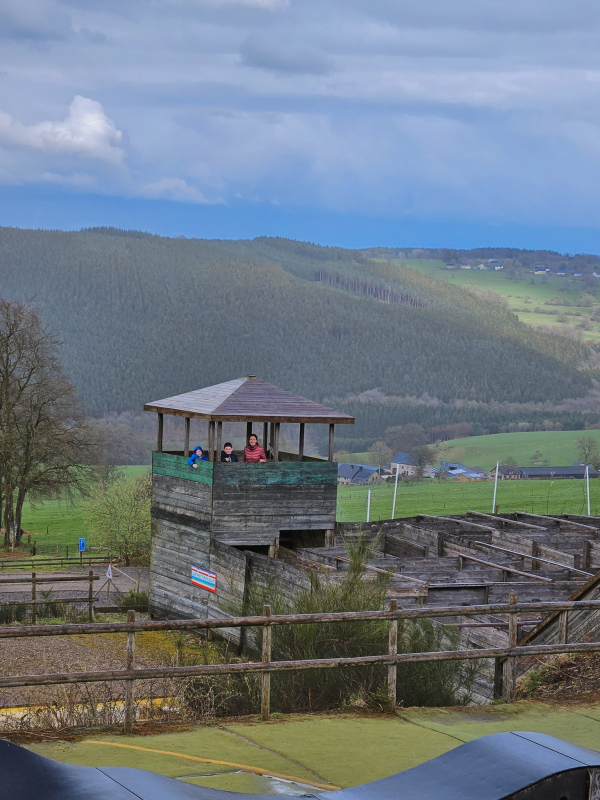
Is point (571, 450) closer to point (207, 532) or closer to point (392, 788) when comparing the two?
point (207, 532)

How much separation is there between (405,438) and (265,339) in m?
41.4

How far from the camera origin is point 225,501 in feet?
64.0

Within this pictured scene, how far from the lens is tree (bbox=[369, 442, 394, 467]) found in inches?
4530

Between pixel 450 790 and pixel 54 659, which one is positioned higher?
pixel 450 790

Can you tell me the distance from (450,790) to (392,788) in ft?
0.82

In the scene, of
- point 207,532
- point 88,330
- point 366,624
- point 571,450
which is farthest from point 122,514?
point 88,330

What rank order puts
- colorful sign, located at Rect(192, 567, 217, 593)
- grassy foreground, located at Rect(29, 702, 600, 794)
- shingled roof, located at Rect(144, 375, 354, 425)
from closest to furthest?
grassy foreground, located at Rect(29, 702, 600, 794), colorful sign, located at Rect(192, 567, 217, 593), shingled roof, located at Rect(144, 375, 354, 425)

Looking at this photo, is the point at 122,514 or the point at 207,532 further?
the point at 122,514

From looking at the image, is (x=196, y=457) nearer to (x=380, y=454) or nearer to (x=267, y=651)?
(x=267, y=651)

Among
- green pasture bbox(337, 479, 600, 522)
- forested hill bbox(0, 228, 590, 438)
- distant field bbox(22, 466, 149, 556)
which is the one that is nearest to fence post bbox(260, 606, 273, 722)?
green pasture bbox(337, 479, 600, 522)

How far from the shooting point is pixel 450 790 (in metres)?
3.18

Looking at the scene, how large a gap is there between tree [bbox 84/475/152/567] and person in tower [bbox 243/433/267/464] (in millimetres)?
23858

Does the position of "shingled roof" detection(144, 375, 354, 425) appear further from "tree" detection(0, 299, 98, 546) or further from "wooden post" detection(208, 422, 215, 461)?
"tree" detection(0, 299, 98, 546)

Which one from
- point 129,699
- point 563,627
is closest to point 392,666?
point 563,627
